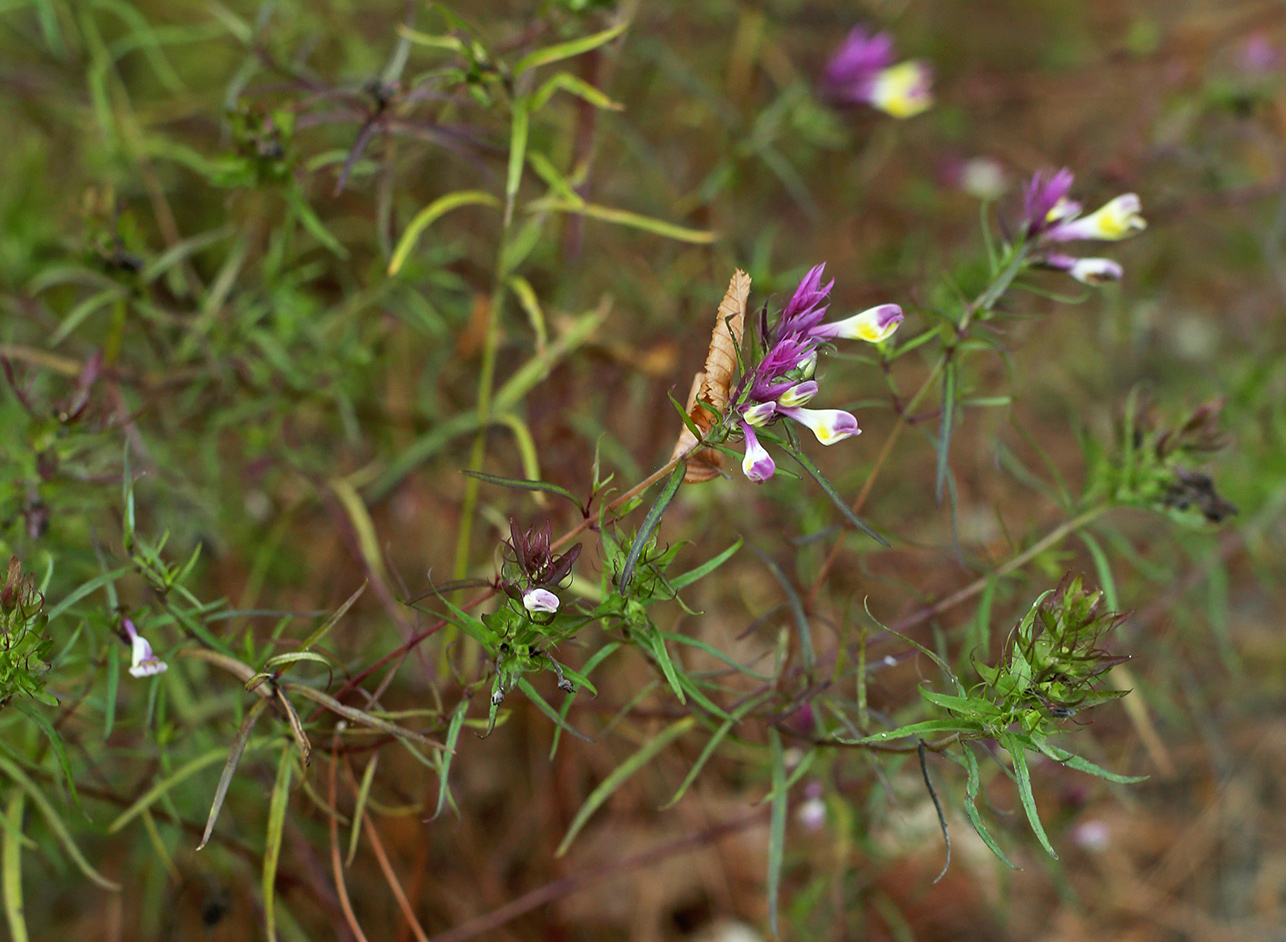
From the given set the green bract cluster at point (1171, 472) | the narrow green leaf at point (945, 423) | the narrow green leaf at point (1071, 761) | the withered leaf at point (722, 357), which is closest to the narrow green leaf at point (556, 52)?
the withered leaf at point (722, 357)

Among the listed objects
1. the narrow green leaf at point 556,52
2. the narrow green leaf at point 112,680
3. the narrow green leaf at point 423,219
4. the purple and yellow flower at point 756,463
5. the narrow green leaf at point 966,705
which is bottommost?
the narrow green leaf at point 112,680

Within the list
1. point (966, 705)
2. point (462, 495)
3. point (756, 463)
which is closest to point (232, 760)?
point (756, 463)

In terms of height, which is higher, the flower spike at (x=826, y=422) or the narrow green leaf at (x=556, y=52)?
the narrow green leaf at (x=556, y=52)

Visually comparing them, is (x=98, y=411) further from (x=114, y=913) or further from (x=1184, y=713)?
(x=1184, y=713)

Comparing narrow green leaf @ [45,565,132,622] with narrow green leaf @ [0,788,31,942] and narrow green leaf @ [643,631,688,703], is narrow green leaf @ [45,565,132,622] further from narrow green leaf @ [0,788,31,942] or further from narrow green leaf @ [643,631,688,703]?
narrow green leaf @ [643,631,688,703]

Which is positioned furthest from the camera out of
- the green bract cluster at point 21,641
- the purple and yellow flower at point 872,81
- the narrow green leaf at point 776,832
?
the purple and yellow flower at point 872,81

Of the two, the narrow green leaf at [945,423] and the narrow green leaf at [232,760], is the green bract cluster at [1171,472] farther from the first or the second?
the narrow green leaf at [232,760]

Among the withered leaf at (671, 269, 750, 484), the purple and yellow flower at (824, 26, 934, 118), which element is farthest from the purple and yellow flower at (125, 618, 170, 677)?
the purple and yellow flower at (824, 26, 934, 118)
